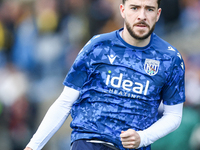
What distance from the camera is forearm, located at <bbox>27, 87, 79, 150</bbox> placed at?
300cm

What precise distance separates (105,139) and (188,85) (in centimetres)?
353

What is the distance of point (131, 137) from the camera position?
272 centimetres

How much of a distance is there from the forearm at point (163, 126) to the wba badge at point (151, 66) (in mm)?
342

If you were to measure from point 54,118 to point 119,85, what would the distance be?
0.61 meters

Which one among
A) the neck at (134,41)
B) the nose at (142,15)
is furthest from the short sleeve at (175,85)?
the nose at (142,15)

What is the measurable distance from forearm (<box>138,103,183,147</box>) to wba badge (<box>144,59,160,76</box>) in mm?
342

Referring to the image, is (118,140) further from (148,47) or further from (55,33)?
(55,33)

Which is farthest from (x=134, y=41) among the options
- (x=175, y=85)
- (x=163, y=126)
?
(x=163, y=126)

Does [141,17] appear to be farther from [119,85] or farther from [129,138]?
[129,138]

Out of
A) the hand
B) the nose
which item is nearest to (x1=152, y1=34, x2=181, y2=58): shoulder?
the nose

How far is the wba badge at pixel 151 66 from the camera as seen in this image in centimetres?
299

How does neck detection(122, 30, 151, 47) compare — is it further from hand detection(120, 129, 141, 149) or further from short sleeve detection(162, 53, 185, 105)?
hand detection(120, 129, 141, 149)

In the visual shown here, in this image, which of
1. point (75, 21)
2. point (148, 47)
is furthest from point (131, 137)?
point (75, 21)

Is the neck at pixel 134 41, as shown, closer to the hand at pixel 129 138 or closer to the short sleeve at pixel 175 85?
the short sleeve at pixel 175 85
